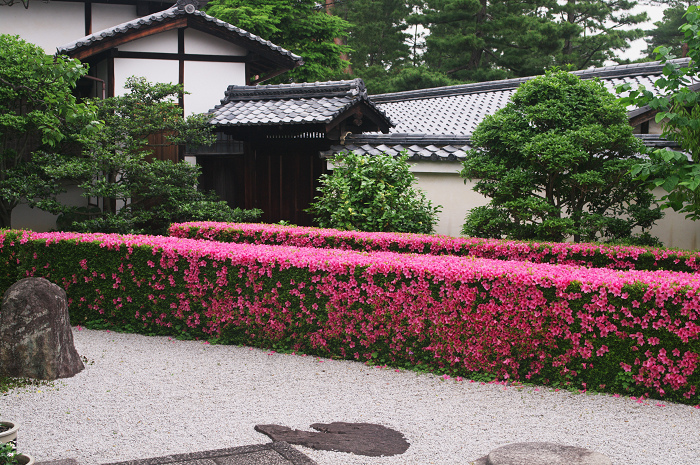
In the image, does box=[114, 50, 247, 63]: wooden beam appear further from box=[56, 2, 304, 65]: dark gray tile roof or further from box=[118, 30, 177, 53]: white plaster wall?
box=[56, 2, 304, 65]: dark gray tile roof

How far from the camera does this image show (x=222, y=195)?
14.9 metres

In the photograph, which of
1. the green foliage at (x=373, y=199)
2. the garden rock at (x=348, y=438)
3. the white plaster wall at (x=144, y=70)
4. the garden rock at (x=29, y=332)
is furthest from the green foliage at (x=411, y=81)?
the garden rock at (x=348, y=438)

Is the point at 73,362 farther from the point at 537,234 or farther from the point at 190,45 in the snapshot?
the point at 190,45

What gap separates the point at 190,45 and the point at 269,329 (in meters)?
9.54

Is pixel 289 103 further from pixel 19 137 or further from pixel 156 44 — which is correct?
pixel 19 137

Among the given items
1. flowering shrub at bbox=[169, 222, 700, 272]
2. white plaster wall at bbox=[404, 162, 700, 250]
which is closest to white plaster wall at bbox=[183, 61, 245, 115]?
white plaster wall at bbox=[404, 162, 700, 250]

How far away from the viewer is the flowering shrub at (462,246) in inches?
301

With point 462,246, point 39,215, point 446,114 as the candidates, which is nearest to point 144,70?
point 39,215

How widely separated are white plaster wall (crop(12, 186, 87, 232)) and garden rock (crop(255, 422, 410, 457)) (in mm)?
11817

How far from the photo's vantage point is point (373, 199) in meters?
10.9

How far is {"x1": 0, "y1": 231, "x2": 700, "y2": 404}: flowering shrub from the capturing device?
5.66 meters

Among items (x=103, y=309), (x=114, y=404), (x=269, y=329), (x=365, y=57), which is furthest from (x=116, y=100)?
(x=365, y=57)

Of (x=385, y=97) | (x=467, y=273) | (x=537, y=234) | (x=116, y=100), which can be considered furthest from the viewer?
(x=385, y=97)

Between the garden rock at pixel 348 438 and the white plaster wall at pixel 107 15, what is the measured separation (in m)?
14.1
